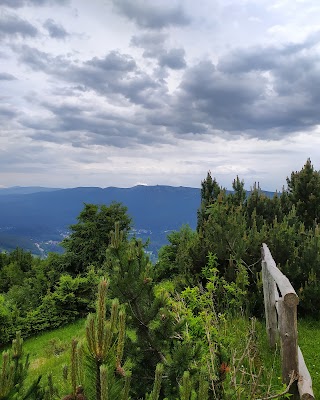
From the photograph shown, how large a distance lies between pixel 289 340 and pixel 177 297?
7.16ft

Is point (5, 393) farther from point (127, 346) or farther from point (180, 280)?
point (180, 280)

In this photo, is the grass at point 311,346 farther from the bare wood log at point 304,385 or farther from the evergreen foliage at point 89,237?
the evergreen foliage at point 89,237

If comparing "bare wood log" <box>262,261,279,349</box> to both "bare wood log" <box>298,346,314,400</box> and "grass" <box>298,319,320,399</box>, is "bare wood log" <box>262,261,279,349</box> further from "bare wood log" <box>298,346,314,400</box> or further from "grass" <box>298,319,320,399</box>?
"bare wood log" <box>298,346,314,400</box>

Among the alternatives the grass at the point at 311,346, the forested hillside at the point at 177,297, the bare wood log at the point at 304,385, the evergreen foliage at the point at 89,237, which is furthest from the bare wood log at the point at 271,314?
the evergreen foliage at the point at 89,237

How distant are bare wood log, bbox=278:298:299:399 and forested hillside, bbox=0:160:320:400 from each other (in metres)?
0.36

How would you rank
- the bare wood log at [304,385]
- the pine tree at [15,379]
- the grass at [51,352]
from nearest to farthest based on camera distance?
the pine tree at [15,379] < the bare wood log at [304,385] < the grass at [51,352]

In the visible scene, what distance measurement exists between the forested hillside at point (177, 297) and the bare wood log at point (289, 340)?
360 millimetres

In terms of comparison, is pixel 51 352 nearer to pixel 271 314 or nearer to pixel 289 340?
pixel 271 314

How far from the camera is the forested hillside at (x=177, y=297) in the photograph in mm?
1784

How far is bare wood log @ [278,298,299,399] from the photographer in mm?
4305

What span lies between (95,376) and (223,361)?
1.46 metres

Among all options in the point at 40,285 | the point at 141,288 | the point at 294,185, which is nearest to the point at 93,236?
the point at 40,285

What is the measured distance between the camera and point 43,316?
16766 millimetres

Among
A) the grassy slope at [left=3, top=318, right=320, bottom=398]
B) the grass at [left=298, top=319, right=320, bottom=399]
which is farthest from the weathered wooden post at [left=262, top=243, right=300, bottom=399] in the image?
the grass at [left=298, top=319, right=320, bottom=399]
